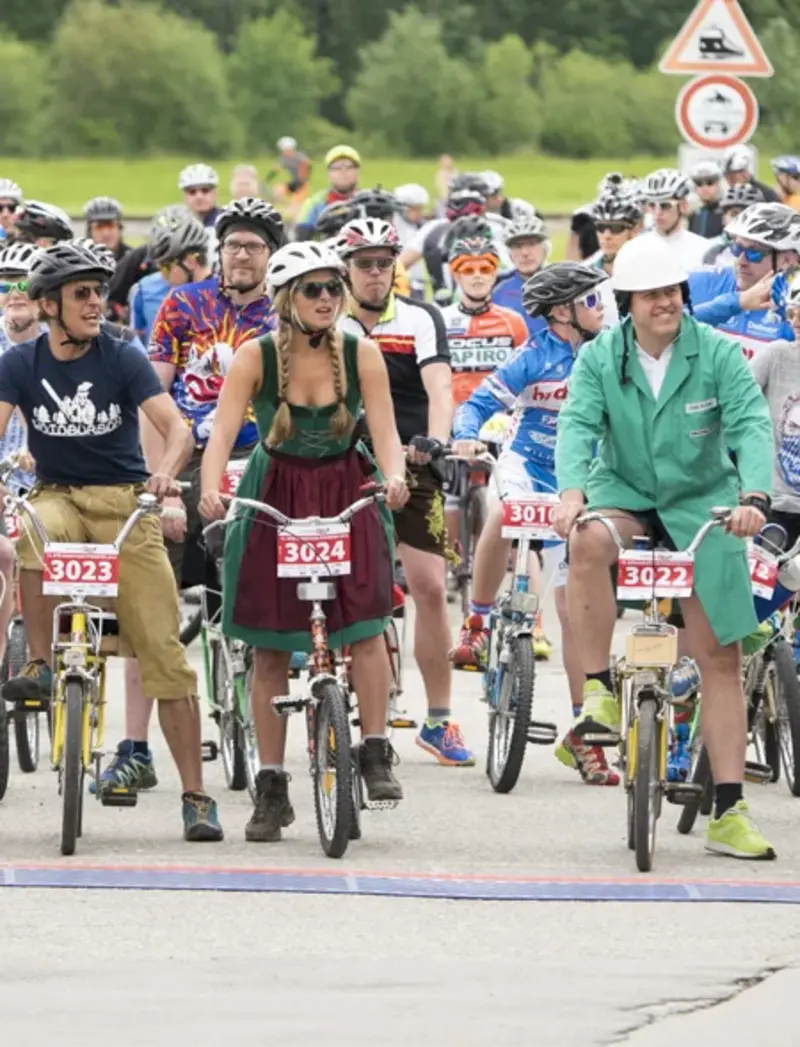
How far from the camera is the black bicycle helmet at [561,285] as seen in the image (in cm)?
1185

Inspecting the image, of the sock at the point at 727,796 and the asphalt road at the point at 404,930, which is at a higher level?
the sock at the point at 727,796

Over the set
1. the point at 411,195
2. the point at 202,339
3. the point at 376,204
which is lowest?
the point at 202,339

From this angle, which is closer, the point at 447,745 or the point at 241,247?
the point at 241,247

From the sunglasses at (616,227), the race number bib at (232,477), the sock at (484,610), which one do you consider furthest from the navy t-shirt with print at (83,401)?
the sunglasses at (616,227)

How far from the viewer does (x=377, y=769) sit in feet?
32.1

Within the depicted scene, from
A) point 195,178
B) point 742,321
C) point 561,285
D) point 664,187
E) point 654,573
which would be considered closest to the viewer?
point 654,573

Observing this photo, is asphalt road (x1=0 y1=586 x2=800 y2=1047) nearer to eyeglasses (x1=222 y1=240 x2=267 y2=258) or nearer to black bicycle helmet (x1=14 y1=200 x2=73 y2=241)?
eyeglasses (x1=222 y1=240 x2=267 y2=258)

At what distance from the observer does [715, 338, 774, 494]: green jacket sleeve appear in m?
9.30

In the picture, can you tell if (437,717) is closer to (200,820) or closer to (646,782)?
(200,820)

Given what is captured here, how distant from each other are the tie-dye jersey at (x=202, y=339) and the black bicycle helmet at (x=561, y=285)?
3.66 feet

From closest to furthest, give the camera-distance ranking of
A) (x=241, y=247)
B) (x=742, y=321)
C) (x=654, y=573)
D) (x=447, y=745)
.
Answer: (x=654, y=573) < (x=241, y=247) < (x=447, y=745) < (x=742, y=321)

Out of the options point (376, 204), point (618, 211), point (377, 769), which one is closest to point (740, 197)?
point (376, 204)

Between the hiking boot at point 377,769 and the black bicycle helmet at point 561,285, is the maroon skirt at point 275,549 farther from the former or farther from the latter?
the black bicycle helmet at point 561,285

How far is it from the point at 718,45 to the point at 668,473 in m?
10.8
